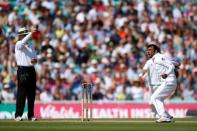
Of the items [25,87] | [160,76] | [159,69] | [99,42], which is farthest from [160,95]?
[99,42]

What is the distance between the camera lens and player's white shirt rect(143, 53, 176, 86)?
16422 mm

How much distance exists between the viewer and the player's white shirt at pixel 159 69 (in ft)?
53.9

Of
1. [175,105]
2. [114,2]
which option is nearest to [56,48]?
[114,2]

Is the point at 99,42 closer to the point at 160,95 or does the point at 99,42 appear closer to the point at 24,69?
the point at 24,69

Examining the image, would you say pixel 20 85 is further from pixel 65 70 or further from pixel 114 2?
pixel 114 2

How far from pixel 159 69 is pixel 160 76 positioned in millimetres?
171

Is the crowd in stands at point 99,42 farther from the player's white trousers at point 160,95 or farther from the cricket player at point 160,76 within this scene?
the player's white trousers at point 160,95

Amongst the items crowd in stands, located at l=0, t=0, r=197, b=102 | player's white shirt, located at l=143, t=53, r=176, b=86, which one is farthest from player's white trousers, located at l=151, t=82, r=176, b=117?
crowd in stands, located at l=0, t=0, r=197, b=102

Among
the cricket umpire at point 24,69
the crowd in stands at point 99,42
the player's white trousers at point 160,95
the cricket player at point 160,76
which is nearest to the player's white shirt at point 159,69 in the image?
the cricket player at point 160,76

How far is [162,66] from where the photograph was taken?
1655 cm

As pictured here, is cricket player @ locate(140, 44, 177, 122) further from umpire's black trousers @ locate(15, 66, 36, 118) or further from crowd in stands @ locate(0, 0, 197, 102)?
crowd in stands @ locate(0, 0, 197, 102)

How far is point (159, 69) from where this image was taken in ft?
54.6

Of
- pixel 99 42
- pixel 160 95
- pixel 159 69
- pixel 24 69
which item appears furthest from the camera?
pixel 99 42

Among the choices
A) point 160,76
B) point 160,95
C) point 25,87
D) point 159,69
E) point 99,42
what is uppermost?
point 99,42
